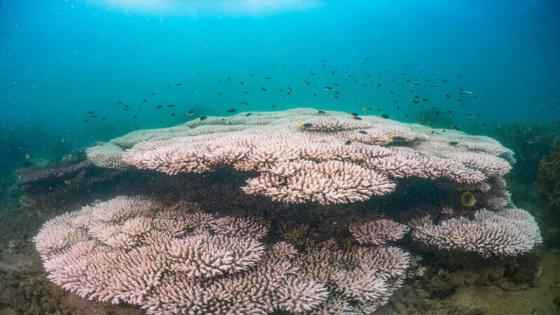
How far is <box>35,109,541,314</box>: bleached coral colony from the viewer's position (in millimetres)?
4441

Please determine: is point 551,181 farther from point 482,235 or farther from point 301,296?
point 301,296

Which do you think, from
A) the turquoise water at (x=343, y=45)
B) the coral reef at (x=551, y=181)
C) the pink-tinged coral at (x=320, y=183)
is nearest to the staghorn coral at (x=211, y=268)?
the pink-tinged coral at (x=320, y=183)

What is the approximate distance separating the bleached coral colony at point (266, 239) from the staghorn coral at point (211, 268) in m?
0.02

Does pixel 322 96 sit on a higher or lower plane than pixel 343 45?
lower

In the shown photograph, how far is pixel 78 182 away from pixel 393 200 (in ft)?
29.6

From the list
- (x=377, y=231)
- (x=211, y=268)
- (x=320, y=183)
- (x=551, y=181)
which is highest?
(x=551, y=181)

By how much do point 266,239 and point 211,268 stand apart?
1439 mm

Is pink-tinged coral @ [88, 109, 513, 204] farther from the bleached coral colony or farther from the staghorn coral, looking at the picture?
the staghorn coral

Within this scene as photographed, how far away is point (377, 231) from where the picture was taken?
5.78 m

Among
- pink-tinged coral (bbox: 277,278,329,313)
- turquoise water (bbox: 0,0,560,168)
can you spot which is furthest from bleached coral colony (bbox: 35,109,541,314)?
turquoise water (bbox: 0,0,560,168)

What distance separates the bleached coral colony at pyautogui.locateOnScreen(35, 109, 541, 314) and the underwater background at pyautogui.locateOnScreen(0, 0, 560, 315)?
25.0 inches

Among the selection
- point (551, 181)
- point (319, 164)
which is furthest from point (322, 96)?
point (319, 164)

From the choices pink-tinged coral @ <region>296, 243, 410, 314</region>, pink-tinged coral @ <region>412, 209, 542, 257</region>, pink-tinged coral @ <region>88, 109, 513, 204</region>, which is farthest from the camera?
pink-tinged coral @ <region>412, 209, 542, 257</region>

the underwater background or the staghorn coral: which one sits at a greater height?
the underwater background
